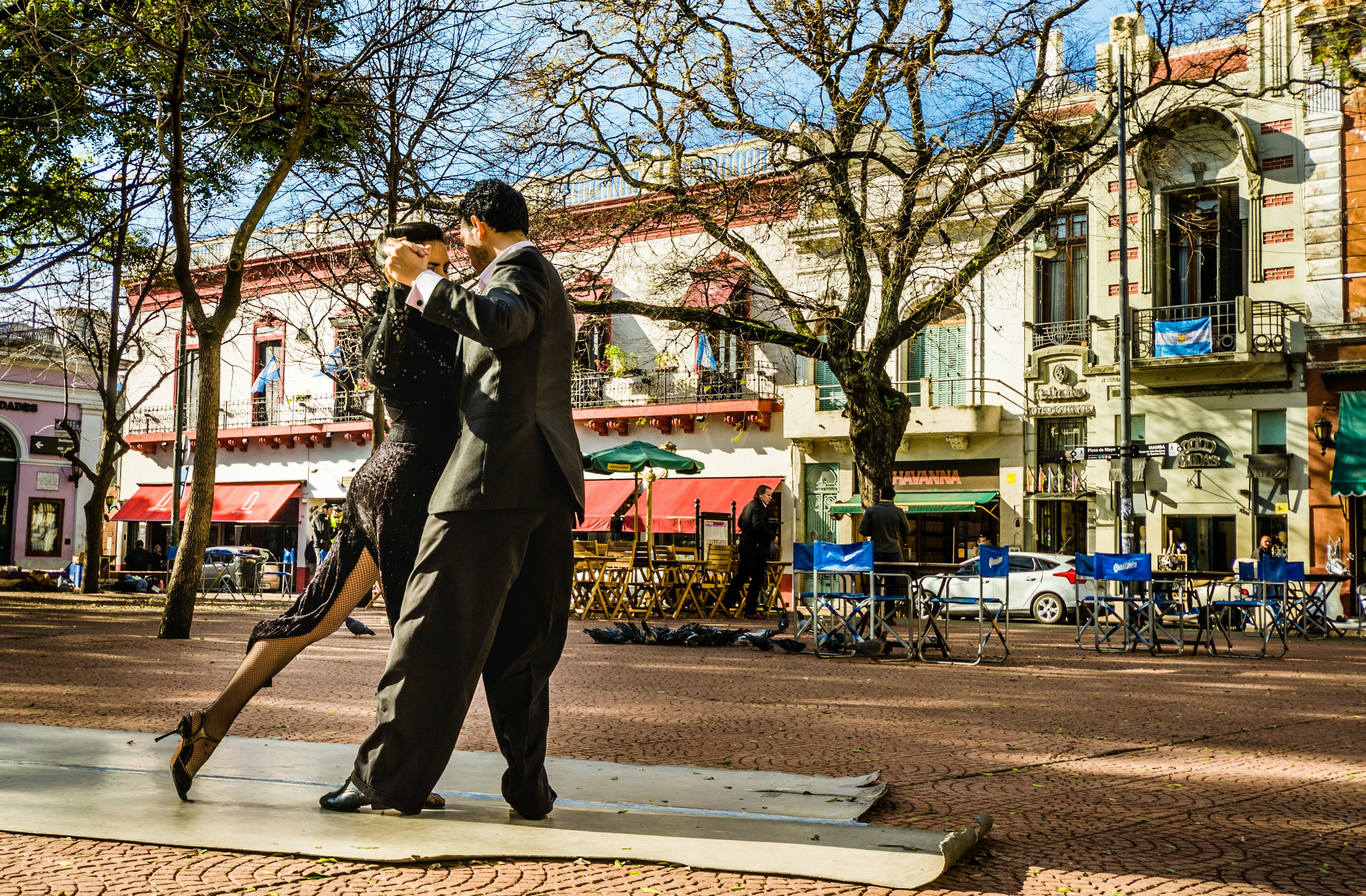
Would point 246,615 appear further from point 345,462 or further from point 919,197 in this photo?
point 345,462

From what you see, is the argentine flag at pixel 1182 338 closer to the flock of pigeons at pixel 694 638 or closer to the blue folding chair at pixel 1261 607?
the blue folding chair at pixel 1261 607

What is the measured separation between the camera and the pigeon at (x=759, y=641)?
13.3 m

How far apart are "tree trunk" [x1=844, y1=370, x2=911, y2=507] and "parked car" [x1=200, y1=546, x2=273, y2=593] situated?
12.2 metres

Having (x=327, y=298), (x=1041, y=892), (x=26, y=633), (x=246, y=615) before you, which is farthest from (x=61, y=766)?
(x=327, y=298)

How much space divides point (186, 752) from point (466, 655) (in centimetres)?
95

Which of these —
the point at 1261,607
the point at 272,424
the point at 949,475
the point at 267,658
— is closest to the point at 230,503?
the point at 272,424

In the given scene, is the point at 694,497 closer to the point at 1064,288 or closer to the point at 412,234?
the point at 1064,288

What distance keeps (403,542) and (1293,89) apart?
84.7ft

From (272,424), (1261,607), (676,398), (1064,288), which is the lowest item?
(1261,607)

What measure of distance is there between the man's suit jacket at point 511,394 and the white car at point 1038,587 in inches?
770

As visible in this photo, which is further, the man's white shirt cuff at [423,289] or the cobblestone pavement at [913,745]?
the man's white shirt cuff at [423,289]

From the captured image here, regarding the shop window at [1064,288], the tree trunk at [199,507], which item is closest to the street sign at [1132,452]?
the shop window at [1064,288]

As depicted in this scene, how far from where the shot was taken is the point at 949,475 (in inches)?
1121

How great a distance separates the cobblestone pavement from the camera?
322 centimetres
